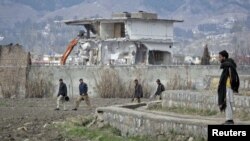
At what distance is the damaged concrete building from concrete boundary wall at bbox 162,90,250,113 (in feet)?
139

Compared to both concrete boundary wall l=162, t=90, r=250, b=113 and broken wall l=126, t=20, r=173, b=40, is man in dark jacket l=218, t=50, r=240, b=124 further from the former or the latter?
broken wall l=126, t=20, r=173, b=40

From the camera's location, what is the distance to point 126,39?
216 ft

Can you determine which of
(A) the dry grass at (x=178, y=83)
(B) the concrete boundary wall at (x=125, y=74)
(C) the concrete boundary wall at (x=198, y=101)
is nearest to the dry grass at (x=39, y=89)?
(B) the concrete boundary wall at (x=125, y=74)

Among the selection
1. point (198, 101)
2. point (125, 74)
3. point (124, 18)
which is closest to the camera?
point (198, 101)

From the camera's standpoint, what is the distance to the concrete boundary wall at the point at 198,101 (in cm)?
1970

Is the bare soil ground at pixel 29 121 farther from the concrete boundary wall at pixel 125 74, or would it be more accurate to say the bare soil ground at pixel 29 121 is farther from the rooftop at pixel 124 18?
the rooftop at pixel 124 18

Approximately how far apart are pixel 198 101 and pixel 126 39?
4481 cm

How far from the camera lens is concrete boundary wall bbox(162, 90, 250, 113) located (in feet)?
64.6

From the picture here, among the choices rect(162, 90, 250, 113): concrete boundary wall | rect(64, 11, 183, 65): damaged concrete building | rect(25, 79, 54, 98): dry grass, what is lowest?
rect(162, 90, 250, 113): concrete boundary wall

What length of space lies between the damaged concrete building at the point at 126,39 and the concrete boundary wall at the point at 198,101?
42331mm

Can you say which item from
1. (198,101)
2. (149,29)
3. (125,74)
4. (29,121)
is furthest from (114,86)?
(198,101)

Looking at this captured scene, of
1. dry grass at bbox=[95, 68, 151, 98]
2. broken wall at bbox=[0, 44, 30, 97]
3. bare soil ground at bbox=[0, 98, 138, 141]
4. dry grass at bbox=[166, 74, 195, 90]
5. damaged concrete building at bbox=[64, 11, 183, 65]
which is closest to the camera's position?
bare soil ground at bbox=[0, 98, 138, 141]

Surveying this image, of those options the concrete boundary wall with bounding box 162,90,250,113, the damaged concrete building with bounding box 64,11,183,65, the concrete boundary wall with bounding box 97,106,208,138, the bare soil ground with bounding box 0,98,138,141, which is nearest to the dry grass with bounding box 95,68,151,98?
the bare soil ground with bounding box 0,98,138,141

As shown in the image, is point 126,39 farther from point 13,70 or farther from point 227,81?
point 227,81
